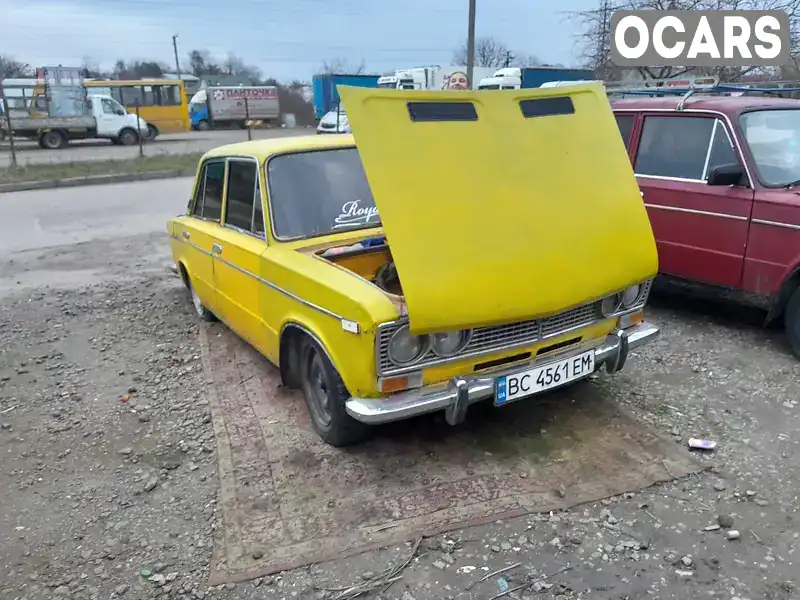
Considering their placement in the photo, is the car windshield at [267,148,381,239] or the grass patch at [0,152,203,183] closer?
the car windshield at [267,148,381,239]

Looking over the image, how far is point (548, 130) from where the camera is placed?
398 cm

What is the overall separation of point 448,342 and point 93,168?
59.6 ft

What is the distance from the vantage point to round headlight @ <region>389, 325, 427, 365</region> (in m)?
3.34

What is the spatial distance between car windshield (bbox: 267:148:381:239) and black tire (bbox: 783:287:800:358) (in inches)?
128

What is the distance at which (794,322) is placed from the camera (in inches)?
204

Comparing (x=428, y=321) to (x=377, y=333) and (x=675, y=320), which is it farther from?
(x=675, y=320)

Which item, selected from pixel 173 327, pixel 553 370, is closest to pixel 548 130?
pixel 553 370

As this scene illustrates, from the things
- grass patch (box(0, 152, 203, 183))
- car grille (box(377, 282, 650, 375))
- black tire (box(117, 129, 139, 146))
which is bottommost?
grass patch (box(0, 152, 203, 183))

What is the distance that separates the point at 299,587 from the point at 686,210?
15.1ft

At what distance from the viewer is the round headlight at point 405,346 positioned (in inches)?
131

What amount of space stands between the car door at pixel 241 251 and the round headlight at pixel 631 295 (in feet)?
7.44

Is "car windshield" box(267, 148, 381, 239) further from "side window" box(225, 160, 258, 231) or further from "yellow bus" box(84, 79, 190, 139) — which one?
"yellow bus" box(84, 79, 190, 139)

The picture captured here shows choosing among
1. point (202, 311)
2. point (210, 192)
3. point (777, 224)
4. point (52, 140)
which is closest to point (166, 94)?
point (52, 140)
